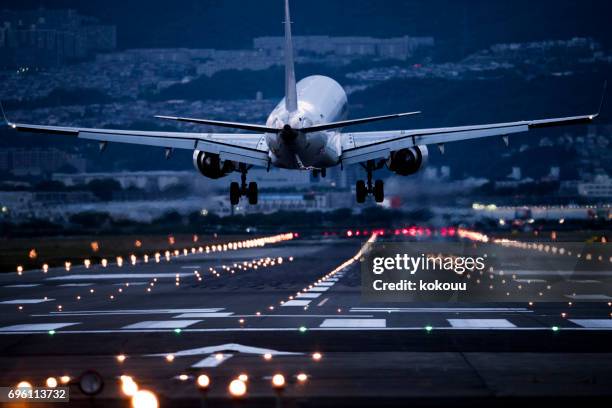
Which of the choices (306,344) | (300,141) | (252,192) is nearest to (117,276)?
(252,192)

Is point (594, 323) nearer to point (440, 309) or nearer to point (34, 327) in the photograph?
point (440, 309)

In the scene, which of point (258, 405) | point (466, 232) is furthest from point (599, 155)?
point (258, 405)

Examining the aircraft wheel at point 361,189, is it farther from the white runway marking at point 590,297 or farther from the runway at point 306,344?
the white runway marking at point 590,297

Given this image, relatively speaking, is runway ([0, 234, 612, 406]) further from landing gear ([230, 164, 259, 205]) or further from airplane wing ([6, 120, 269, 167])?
landing gear ([230, 164, 259, 205])

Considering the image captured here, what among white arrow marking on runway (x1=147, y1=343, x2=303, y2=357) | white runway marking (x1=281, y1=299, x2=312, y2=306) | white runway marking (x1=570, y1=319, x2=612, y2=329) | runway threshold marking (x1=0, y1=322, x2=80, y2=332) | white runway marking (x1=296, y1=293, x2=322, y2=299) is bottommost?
white runway marking (x1=570, y1=319, x2=612, y2=329)

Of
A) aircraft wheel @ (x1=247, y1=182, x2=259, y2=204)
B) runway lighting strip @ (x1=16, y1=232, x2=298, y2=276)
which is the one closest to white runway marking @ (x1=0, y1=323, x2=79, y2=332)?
aircraft wheel @ (x1=247, y1=182, x2=259, y2=204)

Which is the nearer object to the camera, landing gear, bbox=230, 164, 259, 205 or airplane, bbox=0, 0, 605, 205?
airplane, bbox=0, 0, 605, 205

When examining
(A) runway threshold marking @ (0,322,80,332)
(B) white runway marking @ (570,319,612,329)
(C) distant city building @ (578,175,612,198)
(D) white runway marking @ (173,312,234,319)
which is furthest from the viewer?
(C) distant city building @ (578,175,612,198)
